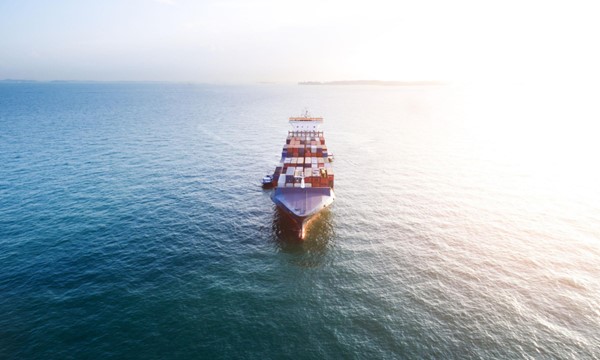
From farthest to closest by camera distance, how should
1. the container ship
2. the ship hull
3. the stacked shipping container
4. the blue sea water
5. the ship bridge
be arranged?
1. the ship bridge
2. the stacked shipping container
3. the container ship
4. the ship hull
5. the blue sea water

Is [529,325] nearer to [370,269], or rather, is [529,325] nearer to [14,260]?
[370,269]

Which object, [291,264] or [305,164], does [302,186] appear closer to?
[305,164]

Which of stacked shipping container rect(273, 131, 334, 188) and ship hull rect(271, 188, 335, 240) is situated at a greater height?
stacked shipping container rect(273, 131, 334, 188)

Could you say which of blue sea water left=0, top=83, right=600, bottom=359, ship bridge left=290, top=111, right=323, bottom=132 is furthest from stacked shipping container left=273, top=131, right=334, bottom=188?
blue sea water left=0, top=83, right=600, bottom=359

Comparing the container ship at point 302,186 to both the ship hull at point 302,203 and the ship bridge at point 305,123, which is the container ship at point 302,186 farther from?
the ship bridge at point 305,123

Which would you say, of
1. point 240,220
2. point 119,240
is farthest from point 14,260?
point 240,220

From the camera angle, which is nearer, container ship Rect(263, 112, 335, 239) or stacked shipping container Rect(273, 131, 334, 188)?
container ship Rect(263, 112, 335, 239)

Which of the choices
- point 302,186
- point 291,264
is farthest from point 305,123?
point 291,264

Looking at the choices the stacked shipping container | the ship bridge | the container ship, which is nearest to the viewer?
the container ship

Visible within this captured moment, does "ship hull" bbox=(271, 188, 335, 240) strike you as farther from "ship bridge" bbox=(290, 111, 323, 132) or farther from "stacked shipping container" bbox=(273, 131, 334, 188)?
"ship bridge" bbox=(290, 111, 323, 132)
